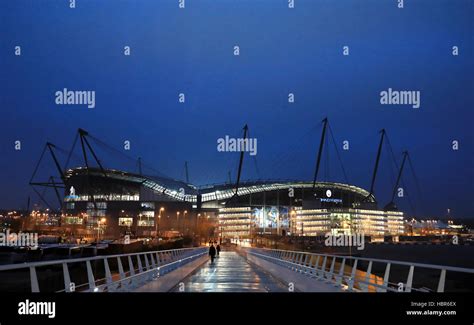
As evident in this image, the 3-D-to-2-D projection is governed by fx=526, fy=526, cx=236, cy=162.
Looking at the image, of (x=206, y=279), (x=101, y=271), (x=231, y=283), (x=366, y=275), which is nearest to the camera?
(x=366, y=275)

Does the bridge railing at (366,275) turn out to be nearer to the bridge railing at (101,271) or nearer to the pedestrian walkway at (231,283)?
the pedestrian walkway at (231,283)

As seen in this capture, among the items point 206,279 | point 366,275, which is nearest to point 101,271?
point 206,279

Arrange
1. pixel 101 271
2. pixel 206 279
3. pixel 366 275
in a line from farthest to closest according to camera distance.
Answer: pixel 101 271 < pixel 206 279 < pixel 366 275

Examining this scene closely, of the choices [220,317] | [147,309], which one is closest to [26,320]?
[147,309]

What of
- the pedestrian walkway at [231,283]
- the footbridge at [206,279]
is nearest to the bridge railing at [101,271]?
the footbridge at [206,279]

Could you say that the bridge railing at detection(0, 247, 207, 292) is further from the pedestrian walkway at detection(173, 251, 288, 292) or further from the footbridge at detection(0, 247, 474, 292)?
the pedestrian walkway at detection(173, 251, 288, 292)

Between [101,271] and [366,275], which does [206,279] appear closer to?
[366,275]

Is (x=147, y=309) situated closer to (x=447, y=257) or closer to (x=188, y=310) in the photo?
(x=188, y=310)

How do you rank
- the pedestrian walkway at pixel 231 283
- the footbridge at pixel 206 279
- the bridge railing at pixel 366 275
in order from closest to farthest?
the bridge railing at pixel 366 275, the footbridge at pixel 206 279, the pedestrian walkway at pixel 231 283

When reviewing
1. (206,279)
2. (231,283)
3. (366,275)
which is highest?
(366,275)

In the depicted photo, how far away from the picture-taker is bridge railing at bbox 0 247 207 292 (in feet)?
38.2

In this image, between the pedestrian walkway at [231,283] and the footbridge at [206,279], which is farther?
the pedestrian walkway at [231,283]

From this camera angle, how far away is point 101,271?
53.2 meters

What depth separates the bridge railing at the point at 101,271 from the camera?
38.2ft
